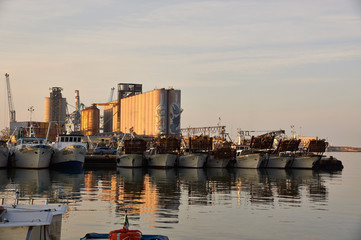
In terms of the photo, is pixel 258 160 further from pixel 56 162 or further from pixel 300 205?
pixel 300 205

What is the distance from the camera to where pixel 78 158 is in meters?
93.2

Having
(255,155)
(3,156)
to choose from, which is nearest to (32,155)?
(3,156)

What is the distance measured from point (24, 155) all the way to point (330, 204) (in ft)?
196

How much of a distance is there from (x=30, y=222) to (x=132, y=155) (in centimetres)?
8559

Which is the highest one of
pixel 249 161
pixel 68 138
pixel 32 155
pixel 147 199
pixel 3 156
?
pixel 68 138

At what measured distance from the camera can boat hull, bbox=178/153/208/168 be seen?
108 metres

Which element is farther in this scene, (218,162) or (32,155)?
(218,162)

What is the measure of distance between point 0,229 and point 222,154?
311ft

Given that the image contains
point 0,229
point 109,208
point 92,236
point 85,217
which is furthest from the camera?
point 109,208

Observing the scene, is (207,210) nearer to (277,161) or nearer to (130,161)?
(130,161)

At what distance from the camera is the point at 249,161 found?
111 m

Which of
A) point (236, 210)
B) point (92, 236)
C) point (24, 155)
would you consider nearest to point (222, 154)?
point (24, 155)

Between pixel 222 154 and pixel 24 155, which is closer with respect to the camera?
pixel 24 155

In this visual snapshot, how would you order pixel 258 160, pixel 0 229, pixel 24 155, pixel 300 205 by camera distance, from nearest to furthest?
pixel 0 229
pixel 300 205
pixel 24 155
pixel 258 160
